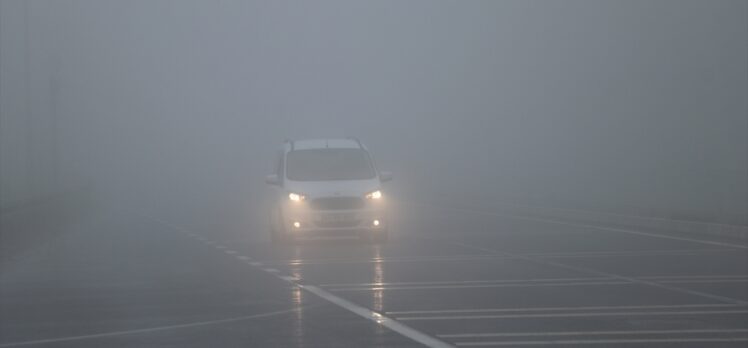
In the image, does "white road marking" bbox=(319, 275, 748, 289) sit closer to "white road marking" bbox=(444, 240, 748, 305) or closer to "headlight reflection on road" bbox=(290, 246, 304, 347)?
"white road marking" bbox=(444, 240, 748, 305)

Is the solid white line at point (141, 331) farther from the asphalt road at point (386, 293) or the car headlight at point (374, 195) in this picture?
the car headlight at point (374, 195)

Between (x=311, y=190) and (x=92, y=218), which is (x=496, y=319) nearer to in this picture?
(x=311, y=190)

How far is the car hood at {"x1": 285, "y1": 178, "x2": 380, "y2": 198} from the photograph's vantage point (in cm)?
2591

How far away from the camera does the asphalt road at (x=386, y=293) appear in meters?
12.4

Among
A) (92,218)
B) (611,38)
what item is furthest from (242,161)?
(92,218)

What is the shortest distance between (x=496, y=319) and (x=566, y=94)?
102925 millimetres

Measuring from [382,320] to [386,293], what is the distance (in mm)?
2759

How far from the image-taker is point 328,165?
1069 inches

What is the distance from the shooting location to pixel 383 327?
508 inches

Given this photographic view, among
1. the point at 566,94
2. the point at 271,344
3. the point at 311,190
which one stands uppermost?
the point at 566,94

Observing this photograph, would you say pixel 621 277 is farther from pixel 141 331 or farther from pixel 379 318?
pixel 141 331

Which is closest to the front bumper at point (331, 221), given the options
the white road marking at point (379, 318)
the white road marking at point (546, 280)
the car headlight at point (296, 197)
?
the car headlight at point (296, 197)

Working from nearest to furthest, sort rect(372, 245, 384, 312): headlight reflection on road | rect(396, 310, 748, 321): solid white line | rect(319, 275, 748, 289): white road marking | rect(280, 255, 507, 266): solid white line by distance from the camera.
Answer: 1. rect(396, 310, 748, 321): solid white line
2. rect(372, 245, 384, 312): headlight reflection on road
3. rect(319, 275, 748, 289): white road marking
4. rect(280, 255, 507, 266): solid white line

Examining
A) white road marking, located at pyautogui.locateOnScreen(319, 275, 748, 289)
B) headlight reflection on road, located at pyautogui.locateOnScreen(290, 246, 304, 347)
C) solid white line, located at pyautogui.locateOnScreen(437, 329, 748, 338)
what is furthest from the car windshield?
solid white line, located at pyautogui.locateOnScreen(437, 329, 748, 338)
